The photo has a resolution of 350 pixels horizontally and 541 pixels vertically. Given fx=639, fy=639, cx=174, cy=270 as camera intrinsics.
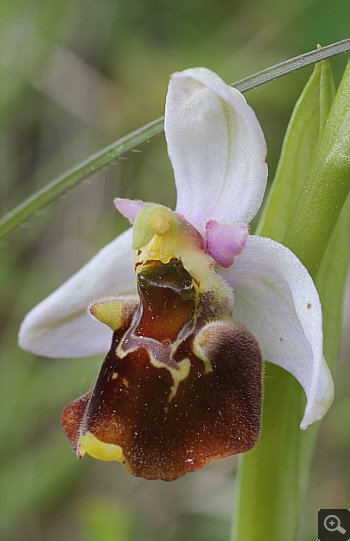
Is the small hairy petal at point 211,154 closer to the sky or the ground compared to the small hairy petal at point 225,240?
closer to the sky

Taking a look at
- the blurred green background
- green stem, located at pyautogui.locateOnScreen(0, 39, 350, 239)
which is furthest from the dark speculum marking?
the blurred green background

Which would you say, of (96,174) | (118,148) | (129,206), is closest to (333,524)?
(129,206)

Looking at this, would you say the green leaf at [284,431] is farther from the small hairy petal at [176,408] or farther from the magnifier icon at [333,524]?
the magnifier icon at [333,524]

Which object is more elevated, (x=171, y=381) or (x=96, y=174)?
(x=171, y=381)

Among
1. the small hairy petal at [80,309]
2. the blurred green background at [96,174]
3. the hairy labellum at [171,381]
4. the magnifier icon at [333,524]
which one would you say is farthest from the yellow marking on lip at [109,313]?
the blurred green background at [96,174]

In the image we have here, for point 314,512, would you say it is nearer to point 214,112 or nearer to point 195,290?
point 195,290

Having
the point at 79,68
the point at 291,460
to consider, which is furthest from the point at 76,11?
the point at 291,460

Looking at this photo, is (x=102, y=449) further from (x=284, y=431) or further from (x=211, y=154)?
(x=211, y=154)
